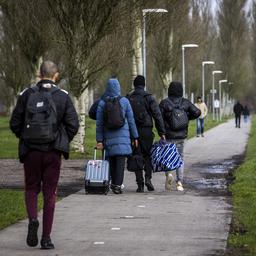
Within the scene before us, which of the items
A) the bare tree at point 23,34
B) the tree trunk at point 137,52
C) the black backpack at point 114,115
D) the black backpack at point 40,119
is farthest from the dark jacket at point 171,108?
the tree trunk at point 137,52

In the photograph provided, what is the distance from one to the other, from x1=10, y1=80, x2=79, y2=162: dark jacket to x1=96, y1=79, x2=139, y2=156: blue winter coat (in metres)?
Result: 4.45

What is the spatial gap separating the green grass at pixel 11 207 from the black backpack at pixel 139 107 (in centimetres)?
213

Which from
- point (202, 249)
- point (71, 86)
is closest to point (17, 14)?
point (71, 86)

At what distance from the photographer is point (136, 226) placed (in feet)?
32.2

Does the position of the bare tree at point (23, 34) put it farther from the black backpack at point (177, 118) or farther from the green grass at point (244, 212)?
the black backpack at point (177, 118)

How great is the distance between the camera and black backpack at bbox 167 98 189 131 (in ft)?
44.7

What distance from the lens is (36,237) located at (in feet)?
27.2

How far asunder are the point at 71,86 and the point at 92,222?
13.7 m

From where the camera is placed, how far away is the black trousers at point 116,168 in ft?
42.6

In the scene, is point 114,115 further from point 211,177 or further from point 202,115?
point 202,115

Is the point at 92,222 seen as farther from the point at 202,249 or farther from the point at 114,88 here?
the point at 114,88

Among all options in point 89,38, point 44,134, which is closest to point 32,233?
point 44,134

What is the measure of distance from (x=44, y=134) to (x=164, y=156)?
5537mm

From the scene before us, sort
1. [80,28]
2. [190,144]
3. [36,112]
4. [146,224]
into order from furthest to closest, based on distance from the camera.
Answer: [190,144] < [80,28] < [146,224] < [36,112]
